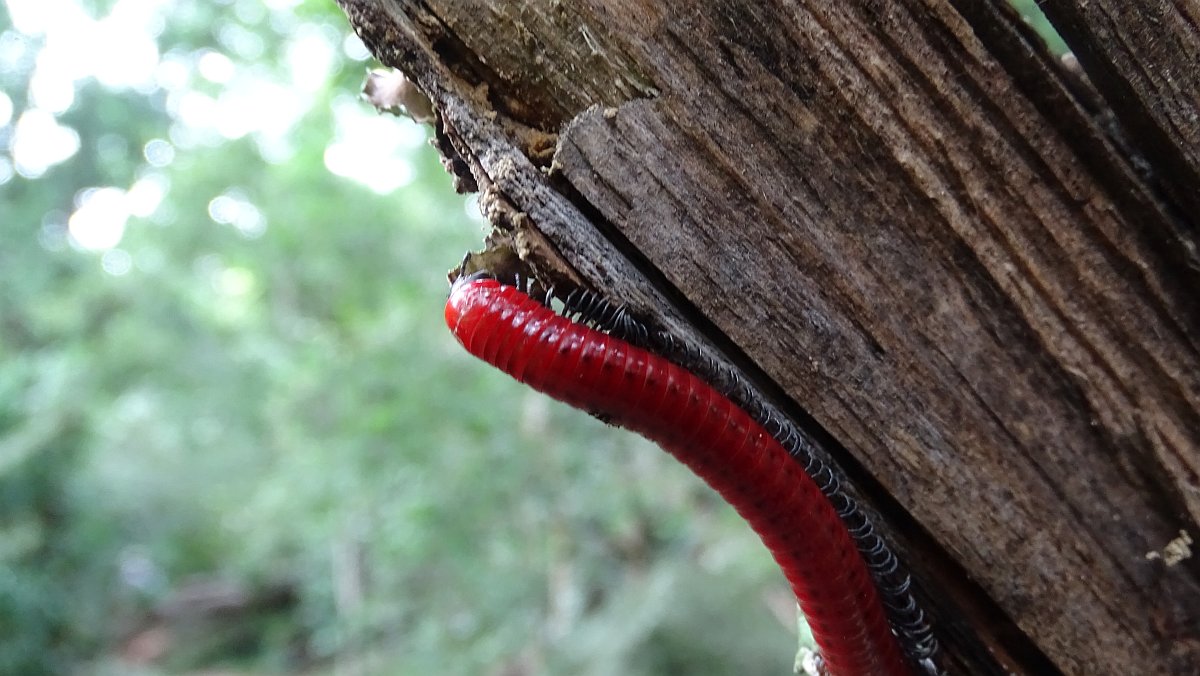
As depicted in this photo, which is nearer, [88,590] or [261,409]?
[88,590]

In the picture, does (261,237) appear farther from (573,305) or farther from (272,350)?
(573,305)

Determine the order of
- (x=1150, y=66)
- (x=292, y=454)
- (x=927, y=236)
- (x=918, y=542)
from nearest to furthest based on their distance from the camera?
1. (x=1150, y=66)
2. (x=927, y=236)
3. (x=918, y=542)
4. (x=292, y=454)

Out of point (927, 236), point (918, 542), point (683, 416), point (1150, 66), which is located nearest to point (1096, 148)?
point (1150, 66)

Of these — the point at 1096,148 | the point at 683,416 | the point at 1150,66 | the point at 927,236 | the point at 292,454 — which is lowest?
the point at 292,454

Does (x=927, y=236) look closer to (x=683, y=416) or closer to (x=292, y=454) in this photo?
(x=683, y=416)

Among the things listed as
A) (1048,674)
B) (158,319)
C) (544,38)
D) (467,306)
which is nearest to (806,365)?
(467,306)

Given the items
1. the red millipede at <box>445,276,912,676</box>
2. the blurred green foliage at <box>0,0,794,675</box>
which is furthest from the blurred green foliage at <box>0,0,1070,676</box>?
the red millipede at <box>445,276,912,676</box>

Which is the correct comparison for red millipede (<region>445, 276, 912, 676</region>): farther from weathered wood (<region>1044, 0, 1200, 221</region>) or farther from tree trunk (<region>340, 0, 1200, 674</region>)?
weathered wood (<region>1044, 0, 1200, 221</region>)
